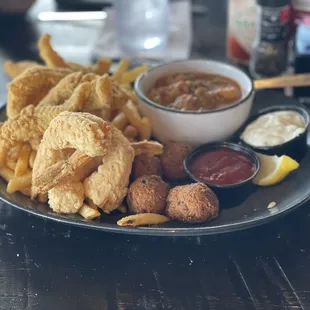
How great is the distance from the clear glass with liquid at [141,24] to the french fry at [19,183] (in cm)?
95

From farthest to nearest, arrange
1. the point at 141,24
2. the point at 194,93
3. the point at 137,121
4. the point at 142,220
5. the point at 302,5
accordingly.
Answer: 1. the point at 141,24
2. the point at 302,5
3. the point at 194,93
4. the point at 137,121
5. the point at 142,220

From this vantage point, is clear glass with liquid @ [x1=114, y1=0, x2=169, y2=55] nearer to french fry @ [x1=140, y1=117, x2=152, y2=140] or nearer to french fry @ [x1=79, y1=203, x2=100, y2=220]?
french fry @ [x1=140, y1=117, x2=152, y2=140]

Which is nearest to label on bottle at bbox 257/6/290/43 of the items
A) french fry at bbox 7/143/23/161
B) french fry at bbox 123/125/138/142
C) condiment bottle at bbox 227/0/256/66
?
condiment bottle at bbox 227/0/256/66

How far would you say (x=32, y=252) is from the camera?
4.36 ft

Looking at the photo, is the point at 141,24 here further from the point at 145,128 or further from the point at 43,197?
the point at 43,197

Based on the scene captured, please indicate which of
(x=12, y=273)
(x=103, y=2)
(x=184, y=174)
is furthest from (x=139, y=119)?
(x=103, y=2)

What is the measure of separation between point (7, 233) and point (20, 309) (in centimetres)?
25

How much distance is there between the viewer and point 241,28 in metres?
2.11

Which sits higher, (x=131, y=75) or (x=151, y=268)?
(x=131, y=75)

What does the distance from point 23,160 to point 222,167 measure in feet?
1.52

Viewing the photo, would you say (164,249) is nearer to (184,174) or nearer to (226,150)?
(184,174)

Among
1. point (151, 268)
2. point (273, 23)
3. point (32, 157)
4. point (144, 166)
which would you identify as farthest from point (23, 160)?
point (273, 23)

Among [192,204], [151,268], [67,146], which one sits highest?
[67,146]

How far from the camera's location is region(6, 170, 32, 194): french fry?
1.35 metres
